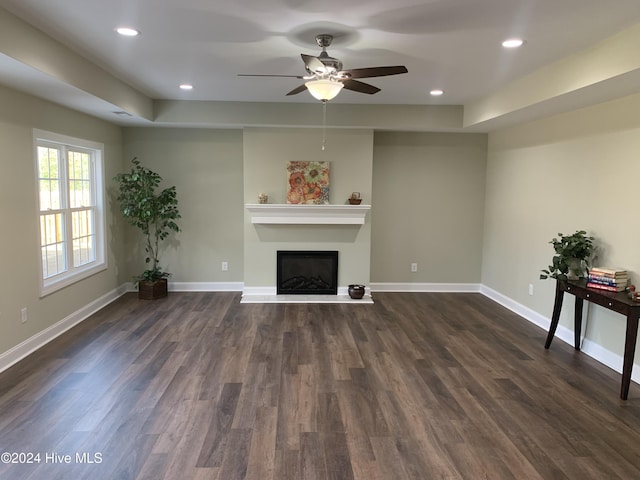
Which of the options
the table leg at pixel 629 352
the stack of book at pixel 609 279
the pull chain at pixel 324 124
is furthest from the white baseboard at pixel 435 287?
the table leg at pixel 629 352

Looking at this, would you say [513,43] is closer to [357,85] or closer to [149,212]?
[357,85]

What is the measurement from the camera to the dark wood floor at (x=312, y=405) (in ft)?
8.34

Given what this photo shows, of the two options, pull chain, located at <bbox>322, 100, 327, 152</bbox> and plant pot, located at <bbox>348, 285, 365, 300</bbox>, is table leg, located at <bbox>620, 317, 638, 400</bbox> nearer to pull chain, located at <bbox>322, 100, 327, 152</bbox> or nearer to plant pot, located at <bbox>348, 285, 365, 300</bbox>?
plant pot, located at <bbox>348, 285, 365, 300</bbox>

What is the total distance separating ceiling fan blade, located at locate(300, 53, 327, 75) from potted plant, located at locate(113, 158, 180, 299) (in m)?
3.55

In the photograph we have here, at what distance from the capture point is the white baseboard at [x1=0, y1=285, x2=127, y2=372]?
12.4ft

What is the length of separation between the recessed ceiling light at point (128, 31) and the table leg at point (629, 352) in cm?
424

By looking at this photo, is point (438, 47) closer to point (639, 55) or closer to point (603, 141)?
point (639, 55)

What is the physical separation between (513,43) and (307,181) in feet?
11.0

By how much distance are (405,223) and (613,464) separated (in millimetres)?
4420

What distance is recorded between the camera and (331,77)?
319 cm

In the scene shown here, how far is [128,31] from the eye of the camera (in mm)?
3111

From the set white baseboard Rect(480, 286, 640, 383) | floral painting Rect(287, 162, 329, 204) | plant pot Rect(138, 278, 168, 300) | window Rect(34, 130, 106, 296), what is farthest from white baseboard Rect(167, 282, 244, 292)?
white baseboard Rect(480, 286, 640, 383)

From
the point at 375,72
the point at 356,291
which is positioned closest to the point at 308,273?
the point at 356,291

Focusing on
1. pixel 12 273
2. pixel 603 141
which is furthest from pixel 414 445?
pixel 12 273
